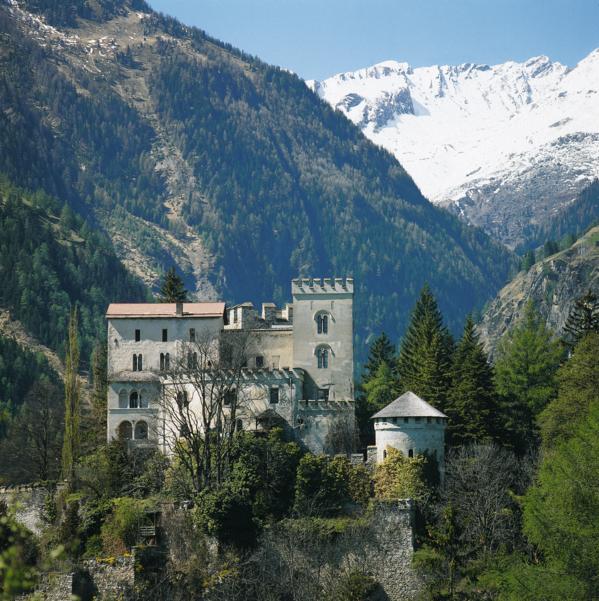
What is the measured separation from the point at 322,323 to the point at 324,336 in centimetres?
100

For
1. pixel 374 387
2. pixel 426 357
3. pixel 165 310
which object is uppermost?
pixel 165 310

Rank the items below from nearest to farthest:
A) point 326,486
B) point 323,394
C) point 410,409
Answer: point 326,486 → point 410,409 → point 323,394

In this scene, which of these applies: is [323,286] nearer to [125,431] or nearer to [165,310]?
[165,310]

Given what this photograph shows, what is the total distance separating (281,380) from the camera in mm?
80250

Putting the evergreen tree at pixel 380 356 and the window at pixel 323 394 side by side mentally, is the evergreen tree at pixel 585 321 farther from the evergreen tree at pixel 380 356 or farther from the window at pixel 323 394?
the evergreen tree at pixel 380 356

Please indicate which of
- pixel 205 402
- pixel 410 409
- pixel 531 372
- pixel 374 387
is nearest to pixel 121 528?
pixel 205 402

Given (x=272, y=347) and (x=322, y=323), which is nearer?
(x=322, y=323)

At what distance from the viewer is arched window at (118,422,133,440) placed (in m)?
84.5

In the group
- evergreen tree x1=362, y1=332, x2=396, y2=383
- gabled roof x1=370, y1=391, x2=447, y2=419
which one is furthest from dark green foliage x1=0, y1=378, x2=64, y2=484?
evergreen tree x1=362, y1=332, x2=396, y2=383

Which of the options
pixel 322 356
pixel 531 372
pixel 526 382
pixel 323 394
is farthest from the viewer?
pixel 531 372

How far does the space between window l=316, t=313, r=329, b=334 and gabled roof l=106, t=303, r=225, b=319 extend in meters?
6.87

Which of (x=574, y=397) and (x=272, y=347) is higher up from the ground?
(x=272, y=347)

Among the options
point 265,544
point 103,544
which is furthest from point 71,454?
point 265,544

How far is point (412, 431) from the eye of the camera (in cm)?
7256
